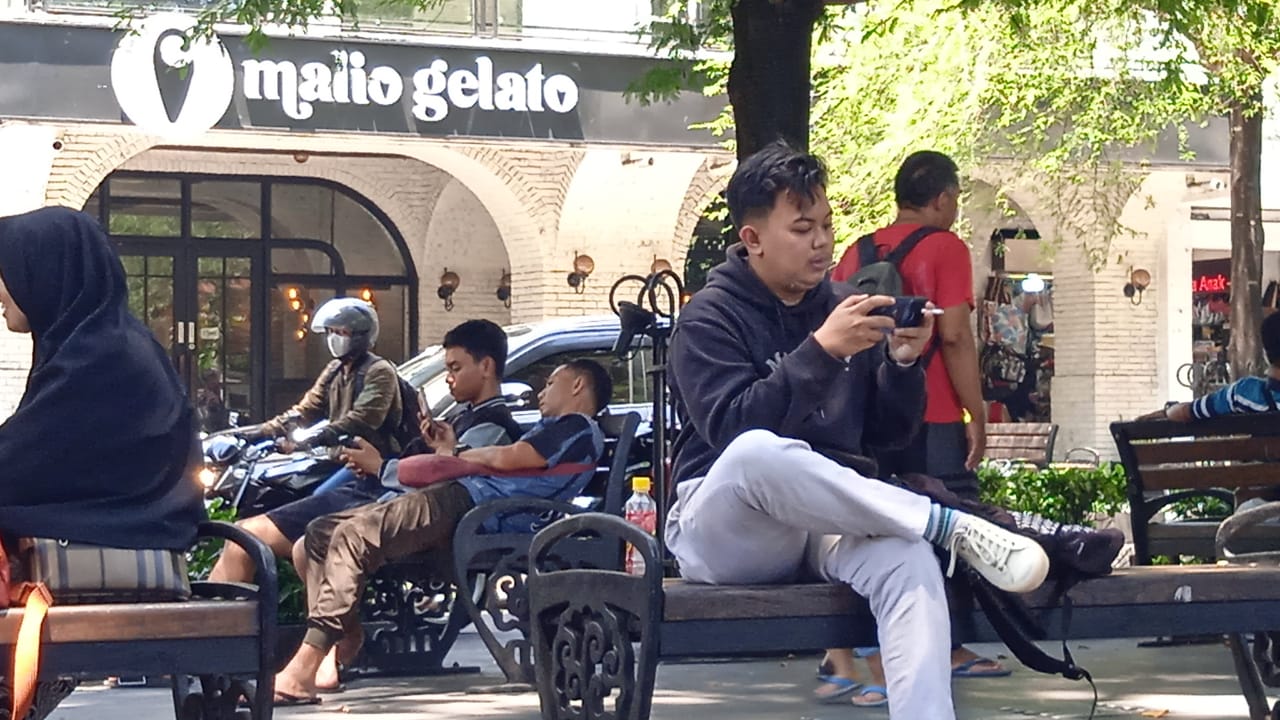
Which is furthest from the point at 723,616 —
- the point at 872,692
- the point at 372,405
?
the point at 372,405

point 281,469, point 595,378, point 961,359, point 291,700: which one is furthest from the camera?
point 281,469

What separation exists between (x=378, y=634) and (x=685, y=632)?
4.61m

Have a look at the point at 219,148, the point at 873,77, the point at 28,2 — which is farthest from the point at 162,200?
A: the point at 873,77

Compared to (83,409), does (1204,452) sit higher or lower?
lower

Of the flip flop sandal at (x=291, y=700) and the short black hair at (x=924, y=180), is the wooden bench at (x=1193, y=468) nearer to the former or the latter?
the short black hair at (x=924, y=180)

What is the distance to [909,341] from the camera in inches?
205

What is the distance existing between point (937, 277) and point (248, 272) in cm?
1865

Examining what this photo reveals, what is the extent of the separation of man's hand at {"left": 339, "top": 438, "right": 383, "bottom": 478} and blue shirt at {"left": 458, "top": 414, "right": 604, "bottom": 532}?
0.57 metres

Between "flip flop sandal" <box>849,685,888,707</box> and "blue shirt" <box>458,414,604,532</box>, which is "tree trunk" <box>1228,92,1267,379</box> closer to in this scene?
"blue shirt" <box>458,414,604,532</box>

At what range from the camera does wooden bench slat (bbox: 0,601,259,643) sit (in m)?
4.69

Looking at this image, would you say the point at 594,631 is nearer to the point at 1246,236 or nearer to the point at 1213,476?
the point at 1213,476

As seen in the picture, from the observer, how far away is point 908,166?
8086 millimetres

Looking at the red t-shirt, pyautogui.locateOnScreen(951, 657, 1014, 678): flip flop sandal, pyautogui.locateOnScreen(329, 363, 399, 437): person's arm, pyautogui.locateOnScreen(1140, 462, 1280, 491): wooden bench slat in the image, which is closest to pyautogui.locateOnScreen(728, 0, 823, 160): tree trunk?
the red t-shirt

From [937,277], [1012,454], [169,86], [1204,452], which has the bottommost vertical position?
[1012,454]
